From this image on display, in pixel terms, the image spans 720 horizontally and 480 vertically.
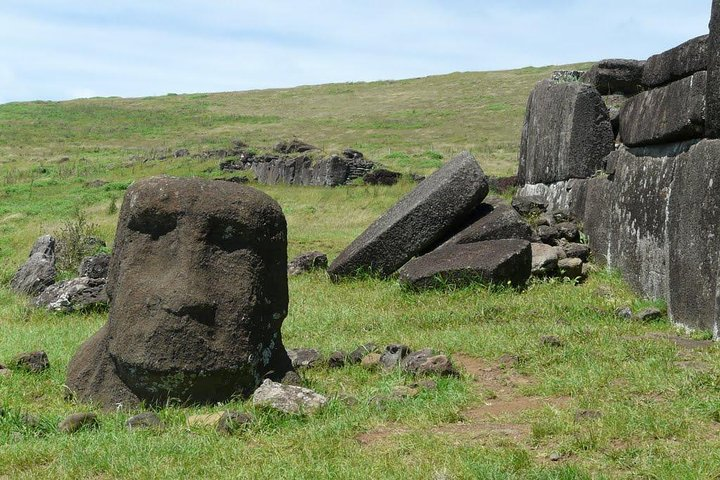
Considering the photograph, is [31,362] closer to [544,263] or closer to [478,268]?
[478,268]

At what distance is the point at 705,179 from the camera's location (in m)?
8.29

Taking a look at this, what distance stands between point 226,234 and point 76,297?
6062mm

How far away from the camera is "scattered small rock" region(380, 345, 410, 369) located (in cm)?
758

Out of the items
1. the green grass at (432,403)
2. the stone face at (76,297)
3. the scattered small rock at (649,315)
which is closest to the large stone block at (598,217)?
the green grass at (432,403)

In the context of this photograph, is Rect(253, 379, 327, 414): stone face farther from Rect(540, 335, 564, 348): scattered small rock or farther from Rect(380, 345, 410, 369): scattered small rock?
Rect(540, 335, 564, 348): scattered small rock

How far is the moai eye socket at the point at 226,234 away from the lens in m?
6.82

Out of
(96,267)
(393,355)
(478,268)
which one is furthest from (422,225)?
(393,355)

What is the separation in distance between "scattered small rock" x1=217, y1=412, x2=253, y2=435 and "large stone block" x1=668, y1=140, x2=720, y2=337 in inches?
179

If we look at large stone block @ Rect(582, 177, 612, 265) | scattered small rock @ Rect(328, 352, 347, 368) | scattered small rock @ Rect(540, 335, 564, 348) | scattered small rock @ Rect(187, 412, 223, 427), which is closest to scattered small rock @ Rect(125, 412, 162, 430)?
scattered small rock @ Rect(187, 412, 223, 427)

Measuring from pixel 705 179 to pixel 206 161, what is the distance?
32.3 m

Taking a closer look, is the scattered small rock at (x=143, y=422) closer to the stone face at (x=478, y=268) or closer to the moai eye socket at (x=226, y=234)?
the moai eye socket at (x=226, y=234)

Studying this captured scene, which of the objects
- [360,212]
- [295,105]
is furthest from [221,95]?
[360,212]

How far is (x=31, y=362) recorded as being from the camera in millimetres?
8031

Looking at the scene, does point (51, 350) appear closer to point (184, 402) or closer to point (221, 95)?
point (184, 402)
